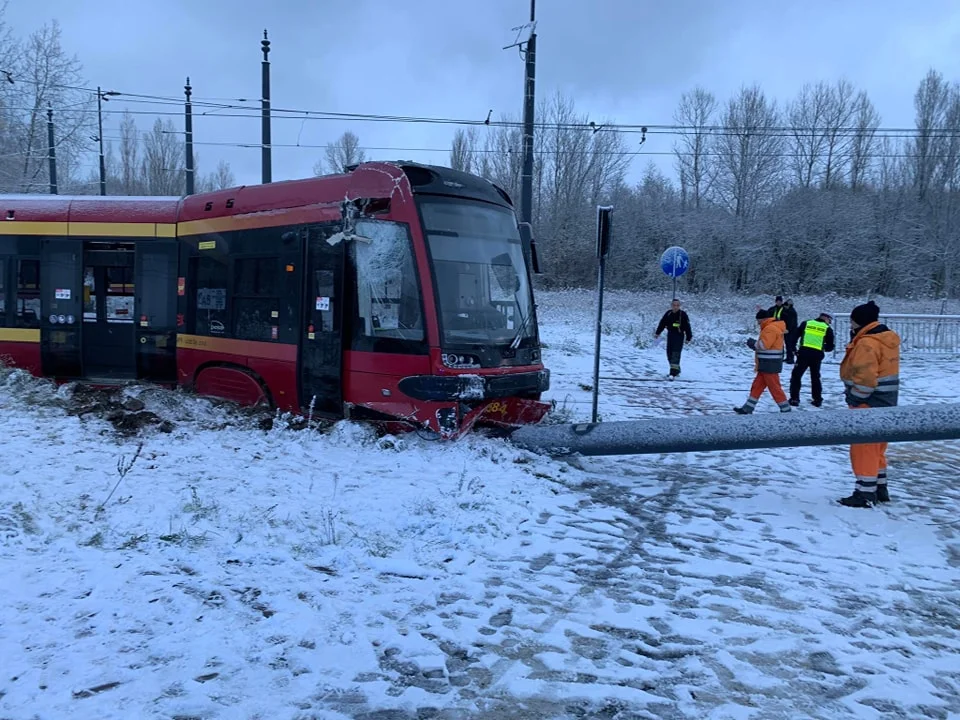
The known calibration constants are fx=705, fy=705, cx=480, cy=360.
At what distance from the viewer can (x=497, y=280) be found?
322 inches

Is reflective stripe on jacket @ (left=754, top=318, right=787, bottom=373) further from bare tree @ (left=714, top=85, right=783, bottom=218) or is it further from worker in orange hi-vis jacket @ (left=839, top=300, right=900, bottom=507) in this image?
bare tree @ (left=714, top=85, right=783, bottom=218)

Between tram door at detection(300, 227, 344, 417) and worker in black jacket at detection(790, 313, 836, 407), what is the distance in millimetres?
8452

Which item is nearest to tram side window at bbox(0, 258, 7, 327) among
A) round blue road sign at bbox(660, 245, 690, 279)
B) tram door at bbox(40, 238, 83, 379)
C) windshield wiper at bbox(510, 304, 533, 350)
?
tram door at bbox(40, 238, 83, 379)

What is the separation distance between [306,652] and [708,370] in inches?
594

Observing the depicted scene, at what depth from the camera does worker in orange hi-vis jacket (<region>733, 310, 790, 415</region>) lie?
1072 centimetres

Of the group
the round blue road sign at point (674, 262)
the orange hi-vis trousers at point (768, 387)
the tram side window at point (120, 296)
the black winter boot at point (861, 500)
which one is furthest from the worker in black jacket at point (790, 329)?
the tram side window at point (120, 296)

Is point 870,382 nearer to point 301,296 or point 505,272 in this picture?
point 505,272

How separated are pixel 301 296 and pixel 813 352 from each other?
8902 mm

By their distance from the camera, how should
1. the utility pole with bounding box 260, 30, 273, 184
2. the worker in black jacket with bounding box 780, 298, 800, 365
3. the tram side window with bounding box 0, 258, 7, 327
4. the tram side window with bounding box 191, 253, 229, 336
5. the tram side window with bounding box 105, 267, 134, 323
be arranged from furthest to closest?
the utility pole with bounding box 260, 30, 273, 184 → the worker in black jacket with bounding box 780, 298, 800, 365 → the tram side window with bounding box 0, 258, 7, 327 → the tram side window with bounding box 105, 267, 134, 323 → the tram side window with bounding box 191, 253, 229, 336

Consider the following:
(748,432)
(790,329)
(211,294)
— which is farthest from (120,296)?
(790,329)

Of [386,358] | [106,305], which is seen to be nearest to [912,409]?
[386,358]

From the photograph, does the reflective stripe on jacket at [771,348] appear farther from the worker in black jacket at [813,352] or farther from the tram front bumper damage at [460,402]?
the tram front bumper damage at [460,402]

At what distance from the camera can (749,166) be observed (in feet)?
154

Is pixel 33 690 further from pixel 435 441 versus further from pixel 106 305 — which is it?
pixel 106 305
